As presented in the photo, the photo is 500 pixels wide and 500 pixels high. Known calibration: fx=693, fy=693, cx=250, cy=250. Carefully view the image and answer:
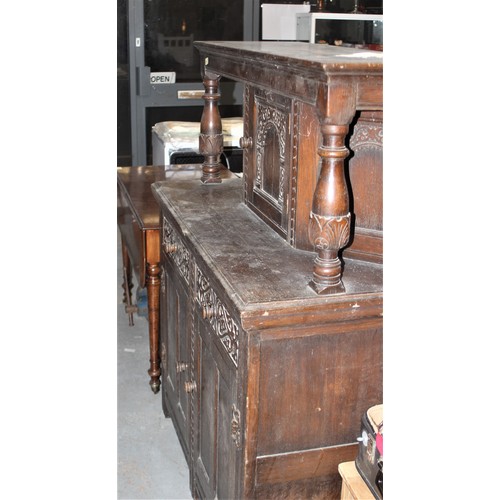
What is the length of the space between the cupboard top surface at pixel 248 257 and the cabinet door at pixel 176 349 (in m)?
0.24

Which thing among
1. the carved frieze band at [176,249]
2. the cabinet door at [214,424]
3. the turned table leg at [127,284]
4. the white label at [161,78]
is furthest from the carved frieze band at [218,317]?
the white label at [161,78]

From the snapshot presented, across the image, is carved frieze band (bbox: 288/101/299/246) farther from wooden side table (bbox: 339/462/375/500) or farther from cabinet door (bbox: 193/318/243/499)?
wooden side table (bbox: 339/462/375/500)

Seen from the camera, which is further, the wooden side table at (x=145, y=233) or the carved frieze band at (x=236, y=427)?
the wooden side table at (x=145, y=233)

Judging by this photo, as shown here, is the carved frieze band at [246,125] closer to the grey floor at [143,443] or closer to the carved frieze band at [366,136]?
the carved frieze band at [366,136]

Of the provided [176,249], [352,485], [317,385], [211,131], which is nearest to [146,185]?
[211,131]

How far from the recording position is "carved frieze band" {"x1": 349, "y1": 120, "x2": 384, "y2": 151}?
61.2 inches

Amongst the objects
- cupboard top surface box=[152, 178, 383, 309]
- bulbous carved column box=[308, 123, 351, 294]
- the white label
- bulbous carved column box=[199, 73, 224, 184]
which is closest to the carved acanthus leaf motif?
bulbous carved column box=[308, 123, 351, 294]

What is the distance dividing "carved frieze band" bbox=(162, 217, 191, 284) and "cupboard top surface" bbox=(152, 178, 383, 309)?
84 millimetres

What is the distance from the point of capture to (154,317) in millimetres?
2869

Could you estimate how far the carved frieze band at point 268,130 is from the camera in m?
1.73

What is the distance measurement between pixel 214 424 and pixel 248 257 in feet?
1.57

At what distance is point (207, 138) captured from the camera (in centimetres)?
237

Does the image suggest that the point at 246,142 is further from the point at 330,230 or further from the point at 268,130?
the point at 330,230
